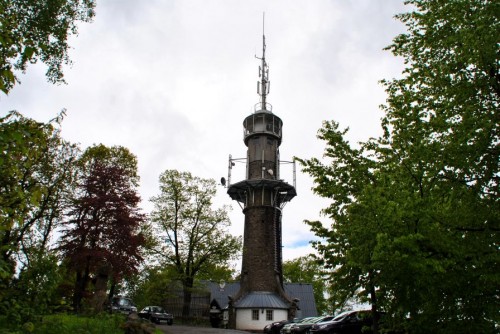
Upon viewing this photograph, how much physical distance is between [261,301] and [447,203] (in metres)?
28.7

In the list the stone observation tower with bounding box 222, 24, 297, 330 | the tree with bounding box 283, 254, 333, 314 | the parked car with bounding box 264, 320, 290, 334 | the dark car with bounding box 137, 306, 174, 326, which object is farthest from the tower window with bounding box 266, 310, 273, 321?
the tree with bounding box 283, 254, 333, 314

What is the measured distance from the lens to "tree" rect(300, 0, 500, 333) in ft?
24.0

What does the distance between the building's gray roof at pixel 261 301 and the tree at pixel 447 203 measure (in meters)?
25.9


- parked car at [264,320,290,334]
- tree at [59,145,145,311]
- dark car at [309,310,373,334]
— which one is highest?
tree at [59,145,145,311]

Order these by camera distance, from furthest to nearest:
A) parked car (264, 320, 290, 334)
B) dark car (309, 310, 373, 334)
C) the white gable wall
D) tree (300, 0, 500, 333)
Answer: the white gable wall → parked car (264, 320, 290, 334) → dark car (309, 310, 373, 334) → tree (300, 0, 500, 333)

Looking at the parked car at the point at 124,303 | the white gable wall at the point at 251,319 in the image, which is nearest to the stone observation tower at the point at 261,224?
the white gable wall at the point at 251,319

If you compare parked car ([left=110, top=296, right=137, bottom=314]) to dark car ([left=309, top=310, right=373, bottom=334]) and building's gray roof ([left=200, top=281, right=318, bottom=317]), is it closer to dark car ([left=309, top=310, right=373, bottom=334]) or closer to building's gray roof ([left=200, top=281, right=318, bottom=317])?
building's gray roof ([left=200, top=281, right=318, bottom=317])

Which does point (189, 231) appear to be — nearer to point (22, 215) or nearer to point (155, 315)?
point (155, 315)

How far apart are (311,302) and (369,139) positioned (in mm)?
35785

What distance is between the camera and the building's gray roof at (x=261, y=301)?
33812mm

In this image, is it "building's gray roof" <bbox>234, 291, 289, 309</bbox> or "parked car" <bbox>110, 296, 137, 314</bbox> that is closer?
"building's gray roof" <bbox>234, 291, 289, 309</bbox>

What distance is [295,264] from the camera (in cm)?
7288

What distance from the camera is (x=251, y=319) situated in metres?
34.1

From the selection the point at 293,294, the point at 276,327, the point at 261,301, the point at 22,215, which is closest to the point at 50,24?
the point at 22,215
